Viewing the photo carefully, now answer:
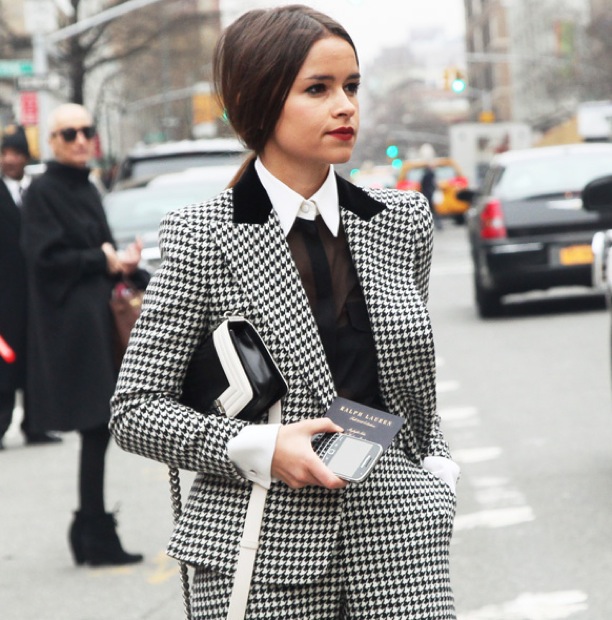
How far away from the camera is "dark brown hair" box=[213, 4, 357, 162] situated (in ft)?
8.38

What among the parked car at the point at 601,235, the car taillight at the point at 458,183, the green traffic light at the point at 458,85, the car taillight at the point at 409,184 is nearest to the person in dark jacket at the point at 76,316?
the parked car at the point at 601,235

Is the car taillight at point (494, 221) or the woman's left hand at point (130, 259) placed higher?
the woman's left hand at point (130, 259)

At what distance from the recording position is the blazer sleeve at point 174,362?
2510mm

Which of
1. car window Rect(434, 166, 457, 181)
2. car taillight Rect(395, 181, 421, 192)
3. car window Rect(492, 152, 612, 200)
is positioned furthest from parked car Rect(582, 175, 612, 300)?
car window Rect(434, 166, 457, 181)

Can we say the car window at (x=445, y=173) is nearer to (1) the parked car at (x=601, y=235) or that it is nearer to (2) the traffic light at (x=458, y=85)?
(2) the traffic light at (x=458, y=85)

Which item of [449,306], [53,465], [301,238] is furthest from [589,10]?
[301,238]

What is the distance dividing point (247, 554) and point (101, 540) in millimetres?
3818

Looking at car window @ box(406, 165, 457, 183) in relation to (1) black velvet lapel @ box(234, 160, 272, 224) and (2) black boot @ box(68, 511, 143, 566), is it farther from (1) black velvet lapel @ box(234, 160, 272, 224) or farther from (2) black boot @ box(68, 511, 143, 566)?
(1) black velvet lapel @ box(234, 160, 272, 224)

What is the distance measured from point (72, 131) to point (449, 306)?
1222 centimetres

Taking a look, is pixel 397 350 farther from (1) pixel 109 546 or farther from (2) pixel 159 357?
(1) pixel 109 546

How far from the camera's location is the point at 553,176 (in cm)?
1565

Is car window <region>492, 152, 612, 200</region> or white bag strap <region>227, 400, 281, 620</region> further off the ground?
white bag strap <region>227, 400, 281, 620</region>

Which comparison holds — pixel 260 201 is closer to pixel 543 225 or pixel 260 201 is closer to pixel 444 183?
pixel 543 225

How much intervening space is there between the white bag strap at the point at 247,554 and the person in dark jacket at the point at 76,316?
11.9ft
